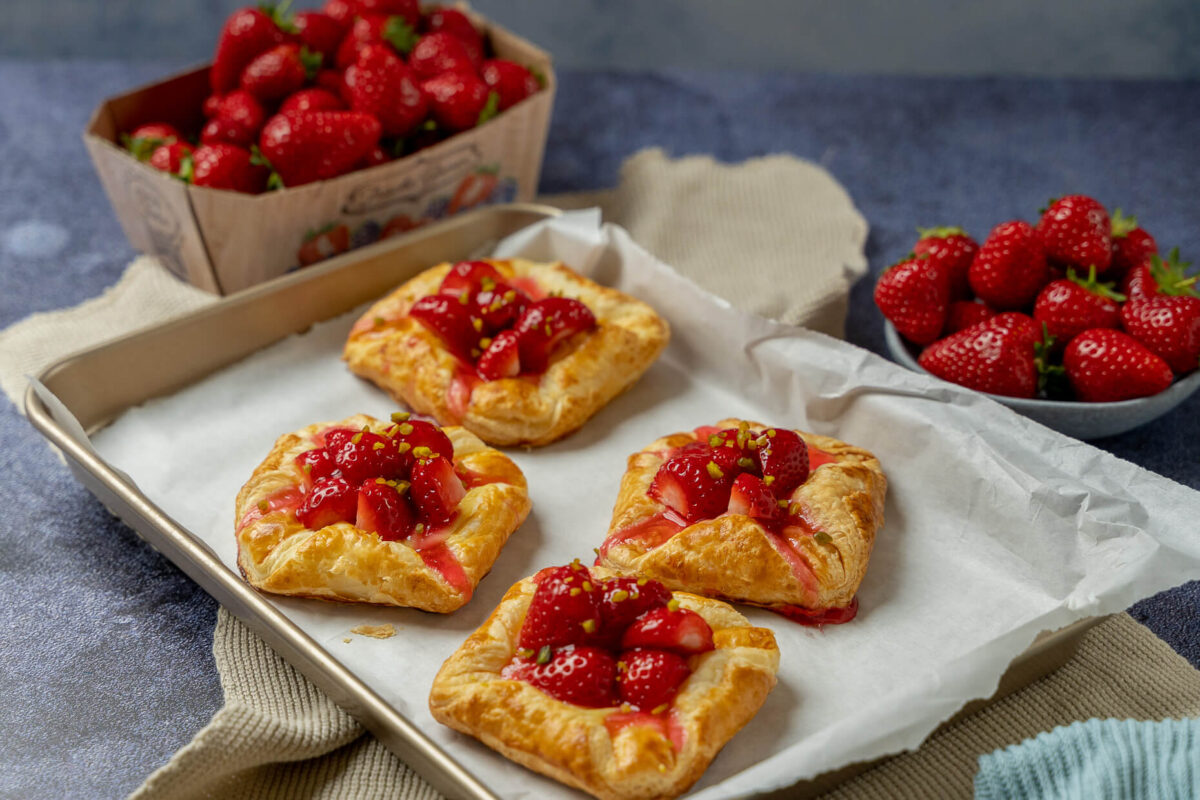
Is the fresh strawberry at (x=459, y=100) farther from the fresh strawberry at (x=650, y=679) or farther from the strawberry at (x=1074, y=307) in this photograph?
the fresh strawberry at (x=650, y=679)

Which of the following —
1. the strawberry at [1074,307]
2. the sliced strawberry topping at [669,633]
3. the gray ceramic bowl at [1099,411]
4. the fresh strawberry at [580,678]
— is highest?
the strawberry at [1074,307]

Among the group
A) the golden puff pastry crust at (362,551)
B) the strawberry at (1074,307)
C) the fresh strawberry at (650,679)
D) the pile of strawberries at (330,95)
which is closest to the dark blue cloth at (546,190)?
the golden puff pastry crust at (362,551)

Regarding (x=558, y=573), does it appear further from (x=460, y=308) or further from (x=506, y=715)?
(x=460, y=308)

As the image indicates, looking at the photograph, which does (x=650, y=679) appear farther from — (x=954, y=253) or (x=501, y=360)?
(x=954, y=253)

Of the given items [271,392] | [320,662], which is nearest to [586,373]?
[271,392]

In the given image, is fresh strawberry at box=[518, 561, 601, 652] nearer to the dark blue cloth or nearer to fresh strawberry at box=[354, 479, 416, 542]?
fresh strawberry at box=[354, 479, 416, 542]

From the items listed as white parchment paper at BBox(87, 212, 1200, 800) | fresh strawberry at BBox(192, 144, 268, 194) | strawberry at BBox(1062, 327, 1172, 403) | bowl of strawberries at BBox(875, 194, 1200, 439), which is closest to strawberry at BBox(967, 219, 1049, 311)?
bowl of strawberries at BBox(875, 194, 1200, 439)
